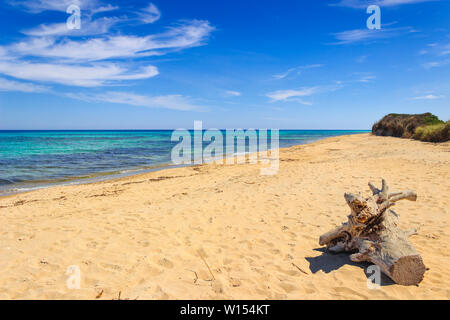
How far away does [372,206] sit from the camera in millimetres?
3332

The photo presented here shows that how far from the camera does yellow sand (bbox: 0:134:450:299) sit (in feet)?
10.4

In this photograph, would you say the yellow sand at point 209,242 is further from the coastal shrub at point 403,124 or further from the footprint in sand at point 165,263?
the coastal shrub at point 403,124

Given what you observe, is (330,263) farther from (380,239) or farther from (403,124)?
(403,124)

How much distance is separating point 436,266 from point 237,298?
2.78 meters

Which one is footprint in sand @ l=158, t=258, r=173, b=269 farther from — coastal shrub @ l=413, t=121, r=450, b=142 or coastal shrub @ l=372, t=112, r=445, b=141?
coastal shrub @ l=372, t=112, r=445, b=141

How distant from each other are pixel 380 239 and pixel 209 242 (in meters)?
2.74

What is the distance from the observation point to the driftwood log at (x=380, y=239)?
9.78 ft

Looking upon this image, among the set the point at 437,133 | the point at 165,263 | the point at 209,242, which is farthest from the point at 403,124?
the point at 165,263

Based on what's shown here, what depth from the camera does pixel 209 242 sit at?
4.67m

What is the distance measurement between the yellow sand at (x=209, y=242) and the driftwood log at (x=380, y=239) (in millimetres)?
172

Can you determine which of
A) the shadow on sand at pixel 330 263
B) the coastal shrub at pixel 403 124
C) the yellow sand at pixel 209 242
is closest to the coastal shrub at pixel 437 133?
the coastal shrub at pixel 403 124

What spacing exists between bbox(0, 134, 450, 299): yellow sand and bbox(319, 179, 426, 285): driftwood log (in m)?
0.17

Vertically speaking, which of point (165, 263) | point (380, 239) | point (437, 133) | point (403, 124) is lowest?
point (165, 263)
